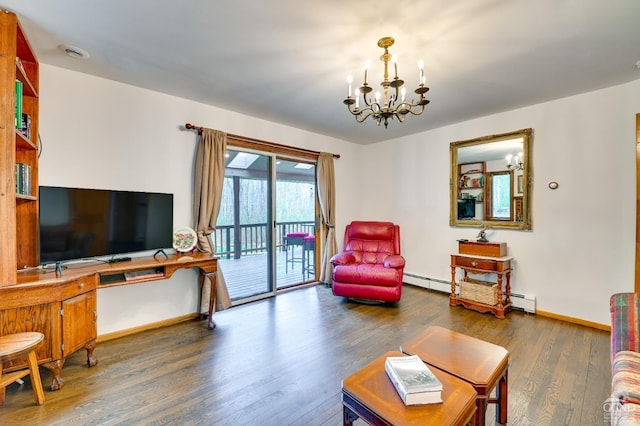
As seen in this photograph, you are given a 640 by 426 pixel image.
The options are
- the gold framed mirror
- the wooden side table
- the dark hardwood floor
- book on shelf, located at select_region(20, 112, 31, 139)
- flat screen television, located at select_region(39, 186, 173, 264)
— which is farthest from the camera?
the gold framed mirror

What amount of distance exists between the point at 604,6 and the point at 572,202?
2095mm

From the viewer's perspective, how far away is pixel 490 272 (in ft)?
11.1

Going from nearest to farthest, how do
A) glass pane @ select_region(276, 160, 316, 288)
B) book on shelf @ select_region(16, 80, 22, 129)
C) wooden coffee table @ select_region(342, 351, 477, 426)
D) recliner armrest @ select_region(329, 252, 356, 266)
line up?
wooden coffee table @ select_region(342, 351, 477, 426) < book on shelf @ select_region(16, 80, 22, 129) < recliner armrest @ select_region(329, 252, 356, 266) < glass pane @ select_region(276, 160, 316, 288)

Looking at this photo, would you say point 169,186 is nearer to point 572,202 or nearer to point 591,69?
point 591,69

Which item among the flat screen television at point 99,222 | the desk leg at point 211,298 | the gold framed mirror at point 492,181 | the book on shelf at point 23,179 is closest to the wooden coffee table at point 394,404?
the desk leg at point 211,298

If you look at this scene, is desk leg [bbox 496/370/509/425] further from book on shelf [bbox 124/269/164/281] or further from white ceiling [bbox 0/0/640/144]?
book on shelf [bbox 124/269/164/281]

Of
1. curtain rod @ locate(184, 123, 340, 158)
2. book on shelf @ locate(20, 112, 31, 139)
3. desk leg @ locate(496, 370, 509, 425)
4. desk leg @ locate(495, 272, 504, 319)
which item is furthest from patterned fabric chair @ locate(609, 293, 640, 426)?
book on shelf @ locate(20, 112, 31, 139)

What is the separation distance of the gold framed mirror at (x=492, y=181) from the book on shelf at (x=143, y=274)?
3789 mm

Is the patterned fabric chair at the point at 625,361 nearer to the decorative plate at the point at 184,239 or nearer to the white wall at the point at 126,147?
the decorative plate at the point at 184,239

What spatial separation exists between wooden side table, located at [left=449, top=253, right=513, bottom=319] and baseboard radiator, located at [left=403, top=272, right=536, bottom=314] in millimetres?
102

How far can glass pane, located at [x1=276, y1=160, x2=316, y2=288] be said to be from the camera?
4.33 m

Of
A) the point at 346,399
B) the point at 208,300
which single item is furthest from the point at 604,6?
the point at 208,300

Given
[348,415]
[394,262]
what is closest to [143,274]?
[348,415]

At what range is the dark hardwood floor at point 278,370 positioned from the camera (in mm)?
1715
